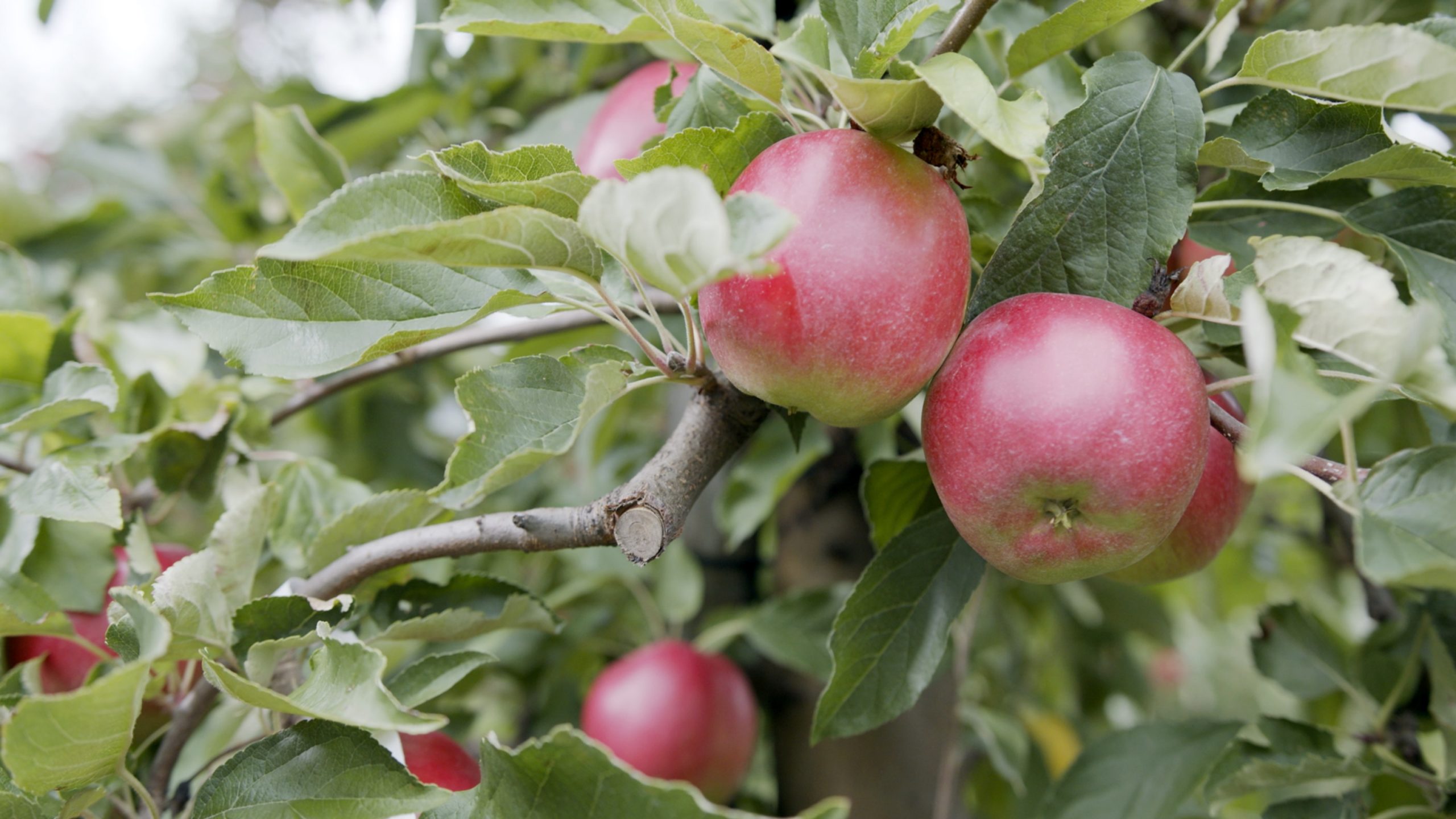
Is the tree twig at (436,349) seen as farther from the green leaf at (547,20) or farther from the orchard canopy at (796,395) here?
the green leaf at (547,20)

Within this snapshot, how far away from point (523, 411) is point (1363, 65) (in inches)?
15.1

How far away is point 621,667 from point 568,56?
2.07ft

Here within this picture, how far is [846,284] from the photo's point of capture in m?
0.40

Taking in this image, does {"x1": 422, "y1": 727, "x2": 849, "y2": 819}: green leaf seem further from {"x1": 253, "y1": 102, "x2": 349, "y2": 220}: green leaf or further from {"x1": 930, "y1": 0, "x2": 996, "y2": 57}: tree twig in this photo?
{"x1": 253, "y1": 102, "x2": 349, "y2": 220}: green leaf

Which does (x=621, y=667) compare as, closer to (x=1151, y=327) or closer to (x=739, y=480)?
(x=739, y=480)

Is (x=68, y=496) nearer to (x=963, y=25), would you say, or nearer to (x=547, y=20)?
(x=547, y=20)

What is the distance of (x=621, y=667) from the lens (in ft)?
2.87

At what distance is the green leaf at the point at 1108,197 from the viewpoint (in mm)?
454

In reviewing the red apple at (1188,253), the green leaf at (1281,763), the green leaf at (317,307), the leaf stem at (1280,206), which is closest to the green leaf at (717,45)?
the green leaf at (317,307)

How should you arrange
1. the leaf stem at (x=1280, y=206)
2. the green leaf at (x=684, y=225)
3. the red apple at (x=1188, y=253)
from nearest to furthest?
the green leaf at (x=684, y=225), the leaf stem at (x=1280, y=206), the red apple at (x=1188, y=253)

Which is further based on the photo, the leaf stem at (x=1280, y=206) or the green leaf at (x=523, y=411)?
the leaf stem at (x=1280, y=206)

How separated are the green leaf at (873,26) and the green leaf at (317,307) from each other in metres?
0.18

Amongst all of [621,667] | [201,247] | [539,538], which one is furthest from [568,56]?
[539,538]

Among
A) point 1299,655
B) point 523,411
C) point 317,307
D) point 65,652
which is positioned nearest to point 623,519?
point 523,411
